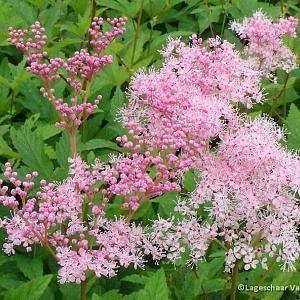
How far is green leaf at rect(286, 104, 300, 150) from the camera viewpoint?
2.86 m

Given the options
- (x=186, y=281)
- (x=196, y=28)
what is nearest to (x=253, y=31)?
(x=196, y=28)

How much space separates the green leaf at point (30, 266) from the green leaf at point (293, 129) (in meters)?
1.24

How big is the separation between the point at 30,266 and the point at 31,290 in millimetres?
267

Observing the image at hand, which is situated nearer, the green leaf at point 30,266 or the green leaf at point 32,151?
the green leaf at point 30,266

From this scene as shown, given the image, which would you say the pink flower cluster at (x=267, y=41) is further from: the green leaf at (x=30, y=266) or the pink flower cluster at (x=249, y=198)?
the green leaf at (x=30, y=266)

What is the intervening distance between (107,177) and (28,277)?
0.62 meters

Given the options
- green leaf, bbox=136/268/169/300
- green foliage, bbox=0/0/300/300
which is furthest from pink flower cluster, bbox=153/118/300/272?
green foliage, bbox=0/0/300/300

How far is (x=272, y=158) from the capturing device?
204cm

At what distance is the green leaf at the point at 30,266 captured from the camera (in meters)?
2.40

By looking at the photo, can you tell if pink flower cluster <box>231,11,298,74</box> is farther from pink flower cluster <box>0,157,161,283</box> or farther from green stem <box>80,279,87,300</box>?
green stem <box>80,279,87,300</box>

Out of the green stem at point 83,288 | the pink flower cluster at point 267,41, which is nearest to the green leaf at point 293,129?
the pink flower cluster at point 267,41

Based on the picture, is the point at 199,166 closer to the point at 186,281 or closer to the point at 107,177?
the point at 107,177

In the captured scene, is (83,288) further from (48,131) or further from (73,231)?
(48,131)

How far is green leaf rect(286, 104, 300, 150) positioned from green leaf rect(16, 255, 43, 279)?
124 centimetres
